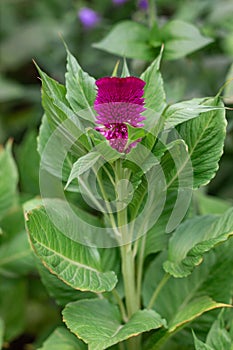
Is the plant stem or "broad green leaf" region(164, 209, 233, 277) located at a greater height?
"broad green leaf" region(164, 209, 233, 277)

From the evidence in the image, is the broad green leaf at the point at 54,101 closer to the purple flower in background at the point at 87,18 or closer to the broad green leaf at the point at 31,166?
the broad green leaf at the point at 31,166

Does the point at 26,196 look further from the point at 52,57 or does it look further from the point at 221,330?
the point at 52,57

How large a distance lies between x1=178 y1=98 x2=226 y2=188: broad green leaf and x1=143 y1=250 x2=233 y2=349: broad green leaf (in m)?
0.15

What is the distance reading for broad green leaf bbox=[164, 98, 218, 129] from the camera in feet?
2.29

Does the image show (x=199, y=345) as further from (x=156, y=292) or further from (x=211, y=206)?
(x=211, y=206)

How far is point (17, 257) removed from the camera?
1059mm

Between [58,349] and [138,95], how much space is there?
15.6 inches

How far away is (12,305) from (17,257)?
172 mm

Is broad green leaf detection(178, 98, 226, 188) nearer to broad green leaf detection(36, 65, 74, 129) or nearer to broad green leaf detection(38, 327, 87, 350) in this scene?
broad green leaf detection(36, 65, 74, 129)

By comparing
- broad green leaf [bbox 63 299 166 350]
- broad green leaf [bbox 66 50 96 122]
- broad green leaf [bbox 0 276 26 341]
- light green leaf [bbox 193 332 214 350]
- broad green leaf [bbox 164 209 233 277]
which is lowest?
broad green leaf [bbox 0 276 26 341]

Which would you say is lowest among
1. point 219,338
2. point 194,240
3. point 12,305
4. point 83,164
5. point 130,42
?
point 12,305

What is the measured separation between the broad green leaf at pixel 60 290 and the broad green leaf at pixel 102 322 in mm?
39

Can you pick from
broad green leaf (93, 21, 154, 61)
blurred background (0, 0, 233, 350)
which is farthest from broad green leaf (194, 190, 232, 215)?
broad green leaf (93, 21, 154, 61)

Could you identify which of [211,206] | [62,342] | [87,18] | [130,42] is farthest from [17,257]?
[87,18]
